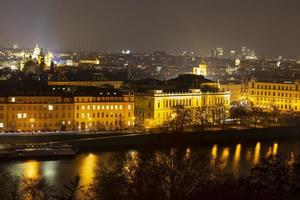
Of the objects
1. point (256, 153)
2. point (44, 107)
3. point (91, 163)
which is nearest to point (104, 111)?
point (44, 107)

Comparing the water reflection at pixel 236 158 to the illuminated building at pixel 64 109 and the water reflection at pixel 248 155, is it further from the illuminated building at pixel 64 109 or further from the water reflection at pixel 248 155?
the illuminated building at pixel 64 109

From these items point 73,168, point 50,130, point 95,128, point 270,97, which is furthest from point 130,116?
point 270,97

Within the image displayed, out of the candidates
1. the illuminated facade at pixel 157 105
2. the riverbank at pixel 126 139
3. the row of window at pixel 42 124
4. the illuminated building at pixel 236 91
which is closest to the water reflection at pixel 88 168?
the riverbank at pixel 126 139

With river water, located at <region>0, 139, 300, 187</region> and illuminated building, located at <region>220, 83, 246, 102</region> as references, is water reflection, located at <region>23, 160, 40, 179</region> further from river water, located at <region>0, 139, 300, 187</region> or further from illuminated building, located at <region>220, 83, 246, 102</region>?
illuminated building, located at <region>220, 83, 246, 102</region>

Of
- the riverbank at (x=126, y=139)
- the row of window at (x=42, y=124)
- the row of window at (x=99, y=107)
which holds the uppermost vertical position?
the row of window at (x=99, y=107)

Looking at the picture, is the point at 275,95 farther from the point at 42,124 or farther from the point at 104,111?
the point at 42,124
